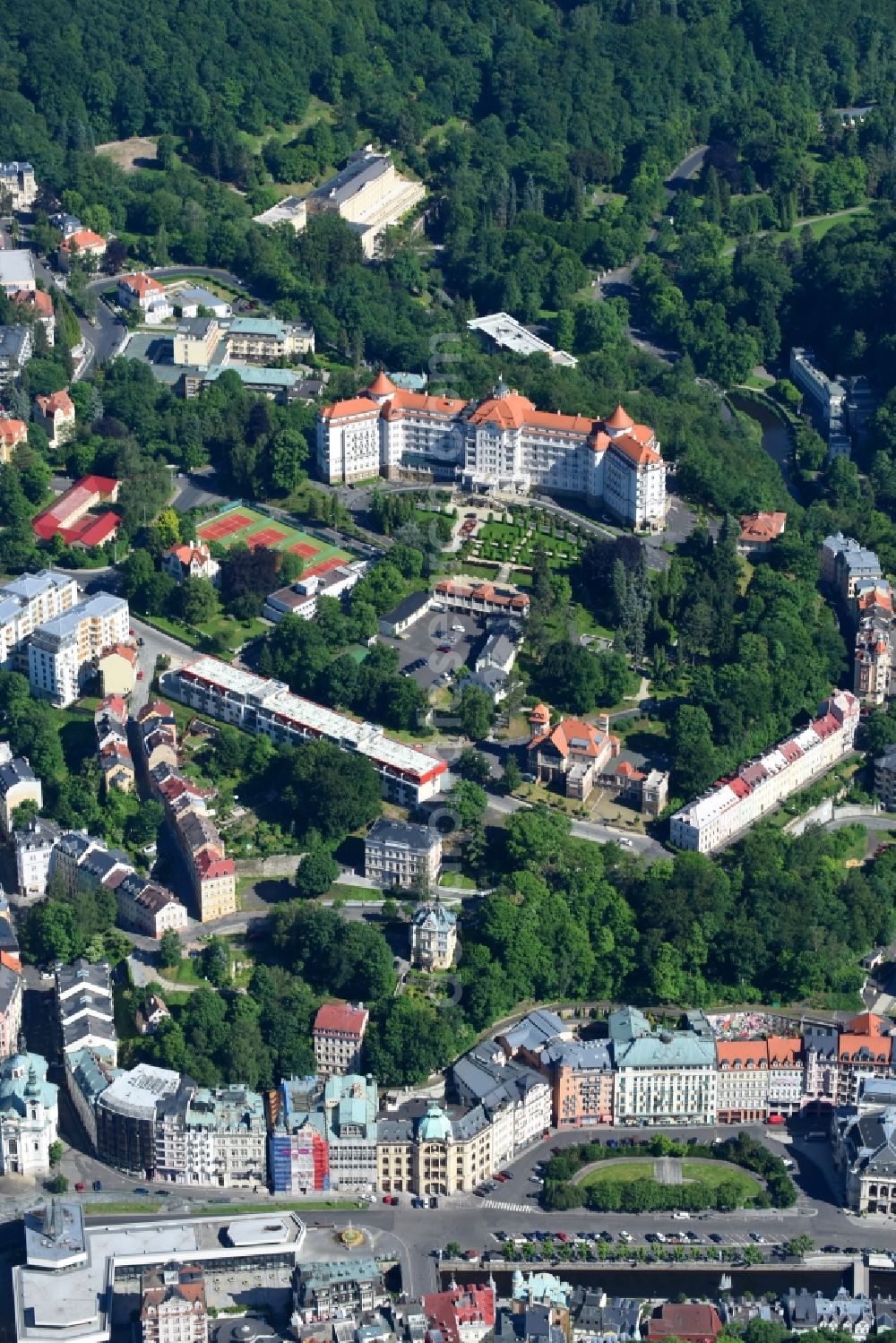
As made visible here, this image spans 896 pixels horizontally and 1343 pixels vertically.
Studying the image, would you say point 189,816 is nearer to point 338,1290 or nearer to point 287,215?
point 338,1290

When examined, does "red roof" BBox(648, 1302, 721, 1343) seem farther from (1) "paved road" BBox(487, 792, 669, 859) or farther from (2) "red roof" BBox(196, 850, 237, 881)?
(2) "red roof" BBox(196, 850, 237, 881)

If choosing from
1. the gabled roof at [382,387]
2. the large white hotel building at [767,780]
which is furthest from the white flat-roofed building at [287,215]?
the large white hotel building at [767,780]

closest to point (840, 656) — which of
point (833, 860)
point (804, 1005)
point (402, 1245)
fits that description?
point (833, 860)

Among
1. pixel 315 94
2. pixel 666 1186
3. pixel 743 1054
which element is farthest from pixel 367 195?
pixel 666 1186

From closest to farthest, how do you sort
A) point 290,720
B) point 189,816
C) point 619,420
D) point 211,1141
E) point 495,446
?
1. point 211,1141
2. point 189,816
3. point 290,720
4. point 619,420
5. point 495,446

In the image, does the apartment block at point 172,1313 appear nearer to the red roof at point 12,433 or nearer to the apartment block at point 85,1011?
the apartment block at point 85,1011

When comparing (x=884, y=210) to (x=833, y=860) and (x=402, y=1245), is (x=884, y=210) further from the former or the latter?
(x=402, y=1245)

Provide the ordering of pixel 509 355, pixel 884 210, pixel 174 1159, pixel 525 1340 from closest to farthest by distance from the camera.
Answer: pixel 525 1340, pixel 174 1159, pixel 509 355, pixel 884 210
